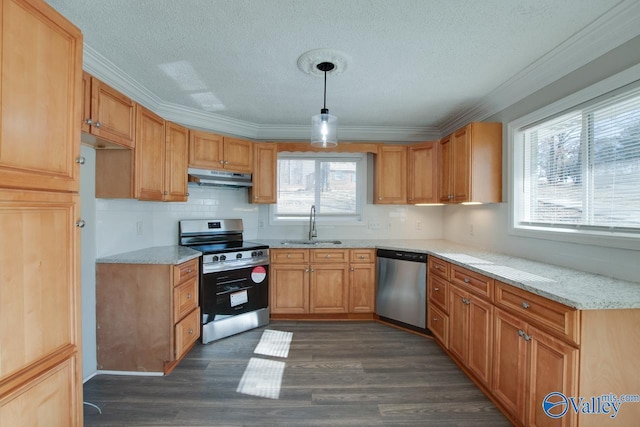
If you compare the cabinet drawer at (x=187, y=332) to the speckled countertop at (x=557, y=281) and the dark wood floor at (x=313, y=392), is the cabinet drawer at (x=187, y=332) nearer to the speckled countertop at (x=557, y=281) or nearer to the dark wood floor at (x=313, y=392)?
the dark wood floor at (x=313, y=392)

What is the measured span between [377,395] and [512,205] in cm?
200

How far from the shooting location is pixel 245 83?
257cm

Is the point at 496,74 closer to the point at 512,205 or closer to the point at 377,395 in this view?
the point at 512,205

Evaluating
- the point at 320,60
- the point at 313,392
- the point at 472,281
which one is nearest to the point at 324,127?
the point at 320,60

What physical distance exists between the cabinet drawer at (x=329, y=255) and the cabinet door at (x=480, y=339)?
1.47 metres

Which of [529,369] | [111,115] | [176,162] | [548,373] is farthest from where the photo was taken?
[176,162]

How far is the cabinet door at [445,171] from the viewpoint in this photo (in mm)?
3115

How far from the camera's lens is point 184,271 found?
2.47 m

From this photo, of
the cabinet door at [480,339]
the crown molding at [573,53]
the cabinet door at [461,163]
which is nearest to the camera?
the crown molding at [573,53]

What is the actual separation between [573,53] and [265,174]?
9.85ft

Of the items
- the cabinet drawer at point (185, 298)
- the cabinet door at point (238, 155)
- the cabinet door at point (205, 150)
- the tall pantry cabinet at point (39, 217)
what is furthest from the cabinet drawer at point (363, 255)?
the tall pantry cabinet at point (39, 217)

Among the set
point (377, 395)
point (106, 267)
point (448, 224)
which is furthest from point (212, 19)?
point (448, 224)

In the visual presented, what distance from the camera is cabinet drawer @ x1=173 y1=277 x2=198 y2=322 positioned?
7.67 feet

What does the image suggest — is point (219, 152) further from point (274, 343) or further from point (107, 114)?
point (274, 343)
